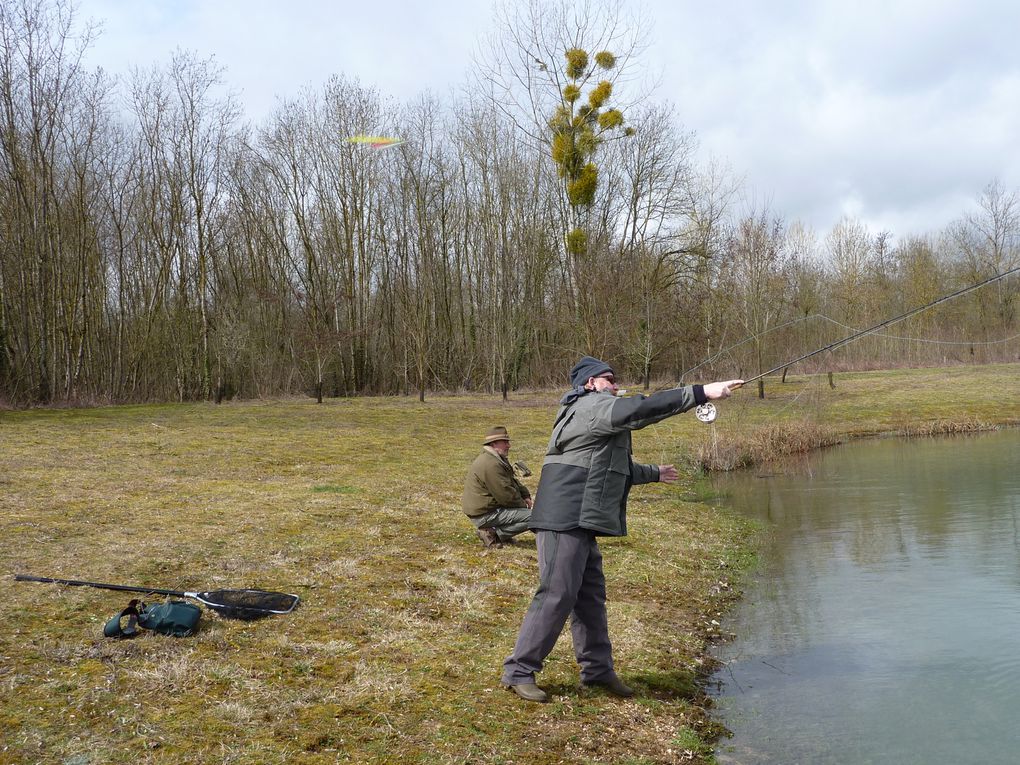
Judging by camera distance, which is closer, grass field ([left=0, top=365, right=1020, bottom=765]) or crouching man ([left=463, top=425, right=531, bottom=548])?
grass field ([left=0, top=365, right=1020, bottom=765])

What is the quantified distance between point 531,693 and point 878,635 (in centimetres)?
361

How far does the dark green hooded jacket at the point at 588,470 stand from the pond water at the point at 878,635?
156cm

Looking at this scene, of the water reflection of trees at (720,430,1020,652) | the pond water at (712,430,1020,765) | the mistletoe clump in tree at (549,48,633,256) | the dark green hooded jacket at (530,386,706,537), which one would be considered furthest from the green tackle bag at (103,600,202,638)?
the mistletoe clump in tree at (549,48,633,256)

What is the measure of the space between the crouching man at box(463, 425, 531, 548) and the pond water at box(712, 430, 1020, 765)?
2438 millimetres

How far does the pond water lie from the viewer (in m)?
5.09

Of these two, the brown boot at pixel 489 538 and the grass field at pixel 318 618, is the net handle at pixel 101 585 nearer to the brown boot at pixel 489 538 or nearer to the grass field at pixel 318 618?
the grass field at pixel 318 618

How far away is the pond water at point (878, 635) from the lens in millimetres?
5094

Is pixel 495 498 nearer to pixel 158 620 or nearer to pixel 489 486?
pixel 489 486

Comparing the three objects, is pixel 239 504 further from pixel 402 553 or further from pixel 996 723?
pixel 996 723

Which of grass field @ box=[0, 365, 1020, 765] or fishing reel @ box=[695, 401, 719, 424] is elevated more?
fishing reel @ box=[695, 401, 719, 424]

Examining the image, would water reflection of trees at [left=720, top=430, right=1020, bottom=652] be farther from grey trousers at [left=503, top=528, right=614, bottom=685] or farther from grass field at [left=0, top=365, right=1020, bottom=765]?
grey trousers at [left=503, top=528, right=614, bottom=685]

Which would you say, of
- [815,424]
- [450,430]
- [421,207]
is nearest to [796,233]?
[421,207]

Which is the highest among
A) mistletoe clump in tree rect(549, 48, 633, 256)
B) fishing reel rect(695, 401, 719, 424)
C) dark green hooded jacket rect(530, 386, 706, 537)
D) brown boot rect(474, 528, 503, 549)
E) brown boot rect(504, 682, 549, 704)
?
mistletoe clump in tree rect(549, 48, 633, 256)

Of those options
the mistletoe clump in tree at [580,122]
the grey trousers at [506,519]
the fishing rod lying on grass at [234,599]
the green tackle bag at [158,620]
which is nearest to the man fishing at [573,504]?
the fishing rod lying on grass at [234,599]
